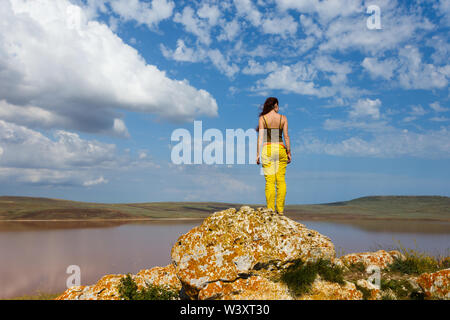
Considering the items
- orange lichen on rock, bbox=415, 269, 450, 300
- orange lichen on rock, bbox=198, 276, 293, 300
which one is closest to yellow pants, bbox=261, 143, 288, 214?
orange lichen on rock, bbox=198, 276, 293, 300

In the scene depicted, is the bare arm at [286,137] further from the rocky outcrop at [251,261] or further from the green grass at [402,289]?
the green grass at [402,289]

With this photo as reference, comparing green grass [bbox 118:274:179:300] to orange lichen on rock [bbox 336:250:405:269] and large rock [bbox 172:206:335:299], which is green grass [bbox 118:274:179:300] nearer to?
large rock [bbox 172:206:335:299]

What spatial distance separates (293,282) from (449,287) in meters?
3.60

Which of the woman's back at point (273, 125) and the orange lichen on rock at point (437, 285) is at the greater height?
the woman's back at point (273, 125)

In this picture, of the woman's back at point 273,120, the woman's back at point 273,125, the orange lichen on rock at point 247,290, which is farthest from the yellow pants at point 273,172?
the orange lichen on rock at point 247,290

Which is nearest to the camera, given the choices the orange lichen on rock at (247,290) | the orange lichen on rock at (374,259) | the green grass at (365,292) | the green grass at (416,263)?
the orange lichen on rock at (247,290)

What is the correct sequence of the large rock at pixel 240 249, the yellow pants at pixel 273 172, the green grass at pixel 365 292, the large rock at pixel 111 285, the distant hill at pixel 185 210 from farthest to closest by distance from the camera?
the distant hill at pixel 185 210 → the yellow pants at pixel 273 172 → the large rock at pixel 111 285 → the green grass at pixel 365 292 → the large rock at pixel 240 249

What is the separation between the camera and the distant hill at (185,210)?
7025 centimetres

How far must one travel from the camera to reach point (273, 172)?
8.37m

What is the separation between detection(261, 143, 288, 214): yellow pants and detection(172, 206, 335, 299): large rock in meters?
1.26

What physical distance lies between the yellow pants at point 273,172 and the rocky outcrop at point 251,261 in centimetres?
111

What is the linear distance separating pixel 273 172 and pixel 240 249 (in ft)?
9.05
